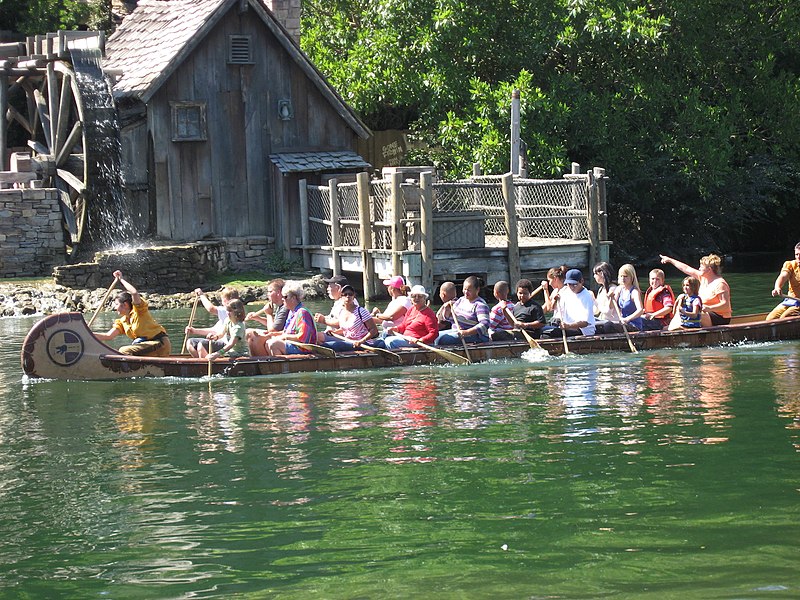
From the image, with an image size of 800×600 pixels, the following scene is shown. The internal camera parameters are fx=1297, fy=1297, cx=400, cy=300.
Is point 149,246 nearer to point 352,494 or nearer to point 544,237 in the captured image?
point 544,237

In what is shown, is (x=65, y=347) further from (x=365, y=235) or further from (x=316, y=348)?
(x=365, y=235)

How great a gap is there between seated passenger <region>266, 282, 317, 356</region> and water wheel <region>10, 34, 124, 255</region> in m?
10.2

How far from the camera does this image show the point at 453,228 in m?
22.7

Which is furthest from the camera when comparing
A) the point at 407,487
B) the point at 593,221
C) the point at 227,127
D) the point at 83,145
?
the point at 227,127

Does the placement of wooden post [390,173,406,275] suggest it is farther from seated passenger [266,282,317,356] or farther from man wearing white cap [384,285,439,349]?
seated passenger [266,282,317,356]

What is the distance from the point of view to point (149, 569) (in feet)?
27.0

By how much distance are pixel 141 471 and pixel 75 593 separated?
2.94 meters

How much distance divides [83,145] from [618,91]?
39.2ft

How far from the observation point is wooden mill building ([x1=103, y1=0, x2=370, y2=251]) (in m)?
25.7

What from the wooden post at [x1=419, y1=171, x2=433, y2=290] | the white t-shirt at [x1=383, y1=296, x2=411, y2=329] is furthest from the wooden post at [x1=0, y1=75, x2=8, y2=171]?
the white t-shirt at [x1=383, y1=296, x2=411, y2=329]

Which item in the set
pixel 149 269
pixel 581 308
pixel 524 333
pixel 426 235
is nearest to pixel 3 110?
pixel 149 269

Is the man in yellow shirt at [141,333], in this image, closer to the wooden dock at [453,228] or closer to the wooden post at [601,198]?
the wooden dock at [453,228]

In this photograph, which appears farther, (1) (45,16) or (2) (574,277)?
(1) (45,16)

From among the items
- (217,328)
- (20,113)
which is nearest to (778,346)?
(217,328)
